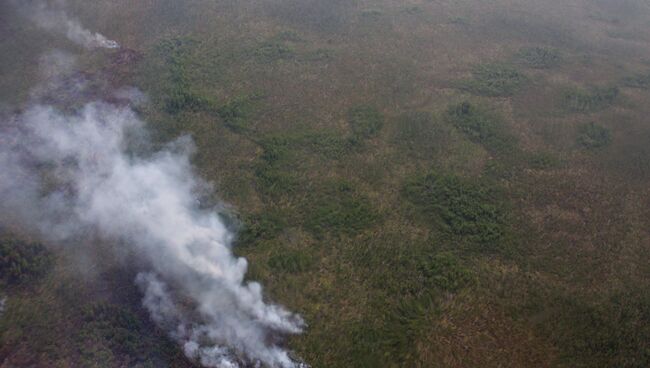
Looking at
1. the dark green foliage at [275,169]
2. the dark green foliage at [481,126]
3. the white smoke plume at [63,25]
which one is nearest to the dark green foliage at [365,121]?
the dark green foliage at [275,169]

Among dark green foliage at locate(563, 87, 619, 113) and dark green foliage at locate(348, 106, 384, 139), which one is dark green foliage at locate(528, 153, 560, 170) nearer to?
dark green foliage at locate(563, 87, 619, 113)

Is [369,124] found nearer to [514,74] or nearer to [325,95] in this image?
[325,95]

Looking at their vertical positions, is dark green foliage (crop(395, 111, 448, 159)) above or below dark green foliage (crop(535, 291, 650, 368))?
above

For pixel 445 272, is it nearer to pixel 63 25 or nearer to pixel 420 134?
pixel 420 134

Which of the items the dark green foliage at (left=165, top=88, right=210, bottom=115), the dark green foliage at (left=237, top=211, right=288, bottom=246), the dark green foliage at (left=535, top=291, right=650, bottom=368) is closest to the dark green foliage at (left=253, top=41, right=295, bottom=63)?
the dark green foliage at (left=165, top=88, right=210, bottom=115)

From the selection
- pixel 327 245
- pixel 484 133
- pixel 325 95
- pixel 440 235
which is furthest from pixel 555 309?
pixel 325 95

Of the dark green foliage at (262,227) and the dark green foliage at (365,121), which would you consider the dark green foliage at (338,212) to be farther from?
the dark green foliage at (365,121)
